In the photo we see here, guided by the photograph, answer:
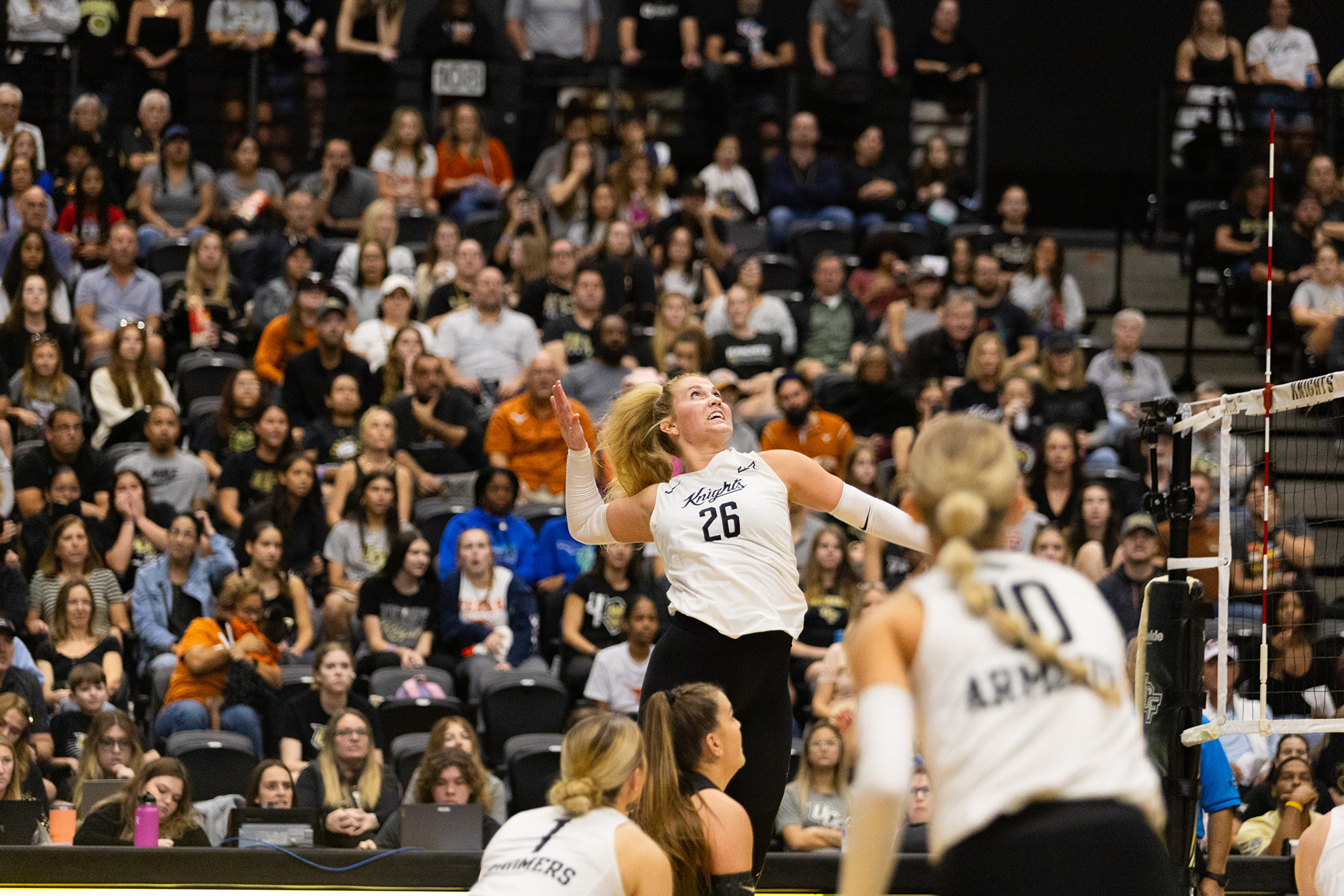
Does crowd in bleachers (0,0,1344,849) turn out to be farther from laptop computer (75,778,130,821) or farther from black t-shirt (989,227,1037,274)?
laptop computer (75,778,130,821)

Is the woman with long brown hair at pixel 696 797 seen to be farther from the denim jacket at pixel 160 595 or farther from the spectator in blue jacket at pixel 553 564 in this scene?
the denim jacket at pixel 160 595

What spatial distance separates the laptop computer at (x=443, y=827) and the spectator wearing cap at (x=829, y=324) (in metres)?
6.25

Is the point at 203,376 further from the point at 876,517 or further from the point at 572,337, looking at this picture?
the point at 876,517

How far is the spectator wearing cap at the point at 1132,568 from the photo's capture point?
9078 millimetres

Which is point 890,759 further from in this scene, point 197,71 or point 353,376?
point 197,71

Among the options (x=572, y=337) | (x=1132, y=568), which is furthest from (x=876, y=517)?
(x=572, y=337)

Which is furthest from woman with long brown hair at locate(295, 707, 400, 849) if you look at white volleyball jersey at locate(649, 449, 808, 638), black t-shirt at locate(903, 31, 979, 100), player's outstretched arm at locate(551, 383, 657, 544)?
black t-shirt at locate(903, 31, 979, 100)

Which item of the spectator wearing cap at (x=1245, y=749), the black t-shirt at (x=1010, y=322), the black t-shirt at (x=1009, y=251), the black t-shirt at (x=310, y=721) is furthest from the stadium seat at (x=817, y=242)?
the black t-shirt at (x=310, y=721)

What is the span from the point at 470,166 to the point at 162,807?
7.74 m

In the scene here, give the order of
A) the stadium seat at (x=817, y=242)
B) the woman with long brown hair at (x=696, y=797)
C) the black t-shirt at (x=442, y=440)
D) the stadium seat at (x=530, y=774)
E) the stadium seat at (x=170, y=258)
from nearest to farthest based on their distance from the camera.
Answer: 1. the woman with long brown hair at (x=696, y=797)
2. the stadium seat at (x=530, y=774)
3. the black t-shirt at (x=442, y=440)
4. the stadium seat at (x=170, y=258)
5. the stadium seat at (x=817, y=242)

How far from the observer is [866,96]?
1493 centimetres

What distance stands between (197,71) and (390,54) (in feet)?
5.33

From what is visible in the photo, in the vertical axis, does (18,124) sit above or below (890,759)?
above

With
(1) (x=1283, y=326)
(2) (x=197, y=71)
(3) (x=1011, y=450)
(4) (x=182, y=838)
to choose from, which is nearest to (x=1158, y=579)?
(3) (x=1011, y=450)
